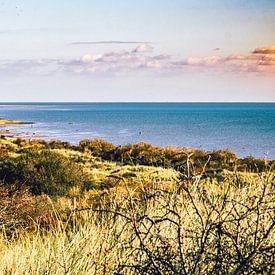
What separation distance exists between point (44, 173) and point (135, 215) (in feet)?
61.5

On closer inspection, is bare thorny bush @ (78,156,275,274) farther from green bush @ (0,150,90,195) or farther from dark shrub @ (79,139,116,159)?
dark shrub @ (79,139,116,159)

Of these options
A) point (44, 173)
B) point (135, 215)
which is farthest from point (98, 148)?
point (135, 215)

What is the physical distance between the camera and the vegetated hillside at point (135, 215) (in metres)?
4.07

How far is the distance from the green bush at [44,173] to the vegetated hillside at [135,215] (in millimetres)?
47

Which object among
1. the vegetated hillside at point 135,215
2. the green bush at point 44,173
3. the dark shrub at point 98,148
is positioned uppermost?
the vegetated hillside at point 135,215

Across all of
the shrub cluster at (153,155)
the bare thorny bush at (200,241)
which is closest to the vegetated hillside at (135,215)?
the bare thorny bush at (200,241)

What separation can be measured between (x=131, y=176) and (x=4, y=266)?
21672 millimetres

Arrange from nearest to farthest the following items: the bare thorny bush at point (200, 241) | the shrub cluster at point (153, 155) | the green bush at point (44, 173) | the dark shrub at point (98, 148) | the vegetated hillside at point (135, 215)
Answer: the bare thorny bush at point (200, 241)
the vegetated hillside at point (135, 215)
the green bush at point (44, 173)
the shrub cluster at point (153, 155)
the dark shrub at point (98, 148)

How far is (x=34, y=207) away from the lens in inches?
597

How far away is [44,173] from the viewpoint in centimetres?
2288

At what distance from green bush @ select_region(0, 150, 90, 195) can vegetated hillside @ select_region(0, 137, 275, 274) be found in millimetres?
47

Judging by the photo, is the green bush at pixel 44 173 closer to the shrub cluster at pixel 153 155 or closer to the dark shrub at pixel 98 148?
the shrub cluster at pixel 153 155

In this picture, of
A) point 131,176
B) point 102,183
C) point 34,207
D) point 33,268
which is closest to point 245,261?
point 33,268

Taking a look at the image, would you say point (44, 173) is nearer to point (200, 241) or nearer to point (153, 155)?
point (153, 155)
